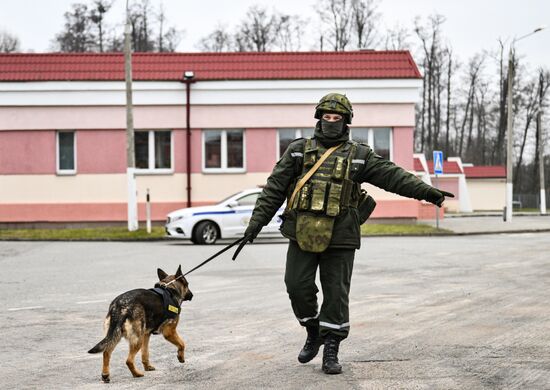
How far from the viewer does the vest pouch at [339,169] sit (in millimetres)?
6465

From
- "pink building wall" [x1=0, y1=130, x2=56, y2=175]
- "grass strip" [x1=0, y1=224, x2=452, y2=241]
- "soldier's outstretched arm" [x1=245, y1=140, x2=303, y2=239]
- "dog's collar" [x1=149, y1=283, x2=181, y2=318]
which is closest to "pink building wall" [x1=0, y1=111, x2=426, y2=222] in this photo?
"pink building wall" [x1=0, y1=130, x2=56, y2=175]

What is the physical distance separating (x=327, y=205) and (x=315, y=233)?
0.22 metres

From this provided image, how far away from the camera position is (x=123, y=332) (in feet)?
19.9

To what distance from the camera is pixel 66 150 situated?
97.6 ft

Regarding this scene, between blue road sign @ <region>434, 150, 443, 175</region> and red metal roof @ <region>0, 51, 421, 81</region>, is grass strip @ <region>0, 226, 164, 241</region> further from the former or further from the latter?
blue road sign @ <region>434, 150, 443, 175</region>

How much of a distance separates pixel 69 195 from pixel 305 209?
79.2 ft

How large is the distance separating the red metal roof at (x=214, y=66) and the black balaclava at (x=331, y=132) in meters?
23.5

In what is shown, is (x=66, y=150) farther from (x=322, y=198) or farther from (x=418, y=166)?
(x=418, y=166)

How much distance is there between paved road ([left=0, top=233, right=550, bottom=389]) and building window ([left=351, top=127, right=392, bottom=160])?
1329 cm

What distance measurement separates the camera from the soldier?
645 cm

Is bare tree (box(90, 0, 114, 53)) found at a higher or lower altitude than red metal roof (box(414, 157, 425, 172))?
higher

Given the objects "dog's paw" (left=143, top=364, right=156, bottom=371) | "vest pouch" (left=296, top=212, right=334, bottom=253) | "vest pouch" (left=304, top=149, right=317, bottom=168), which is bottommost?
"dog's paw" (left=143, top=364, right=156, bottom=371)

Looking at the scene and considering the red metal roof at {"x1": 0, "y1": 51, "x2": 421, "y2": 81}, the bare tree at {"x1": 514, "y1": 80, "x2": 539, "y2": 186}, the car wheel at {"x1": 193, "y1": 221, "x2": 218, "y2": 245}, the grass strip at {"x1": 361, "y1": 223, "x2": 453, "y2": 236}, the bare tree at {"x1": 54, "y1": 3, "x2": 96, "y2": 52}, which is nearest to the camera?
the car wheel at {"x1": 193, "y1": 221, "x2": 218, "y2": 245}

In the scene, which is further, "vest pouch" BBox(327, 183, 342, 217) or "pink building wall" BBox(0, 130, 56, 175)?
"pink building wall" BBox(0, 130, 56, 175)
